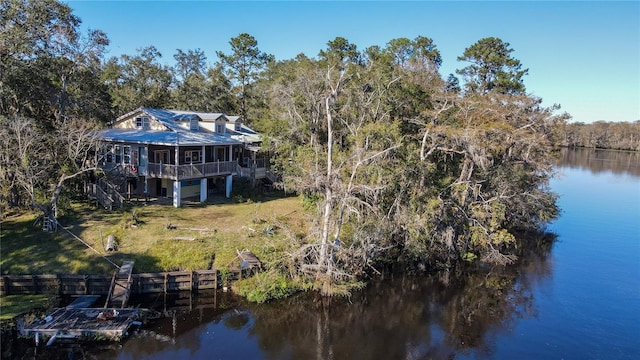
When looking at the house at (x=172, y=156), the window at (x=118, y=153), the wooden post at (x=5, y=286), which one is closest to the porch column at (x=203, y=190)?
the house at (x=172, y=156)

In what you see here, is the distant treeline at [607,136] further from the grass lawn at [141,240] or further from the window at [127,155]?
the window at [127,155]

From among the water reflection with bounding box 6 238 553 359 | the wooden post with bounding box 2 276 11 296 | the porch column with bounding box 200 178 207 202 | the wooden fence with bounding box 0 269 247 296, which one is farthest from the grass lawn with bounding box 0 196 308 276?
the porch column with bounding box 200 178 207 202

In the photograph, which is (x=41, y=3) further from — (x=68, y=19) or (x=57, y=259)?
(x=57, y=259)

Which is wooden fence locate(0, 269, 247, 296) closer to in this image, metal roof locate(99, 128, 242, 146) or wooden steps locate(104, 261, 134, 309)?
wooden steps locate(104, 261, 134, 309)

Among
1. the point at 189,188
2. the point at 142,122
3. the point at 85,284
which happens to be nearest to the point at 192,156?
the point at 189,188

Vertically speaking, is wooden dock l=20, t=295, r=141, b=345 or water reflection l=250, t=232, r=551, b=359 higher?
wooden dock l=20, t=295, r=141, b=345

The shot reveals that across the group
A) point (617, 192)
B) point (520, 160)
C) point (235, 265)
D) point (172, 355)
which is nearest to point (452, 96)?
point (520, 160)
